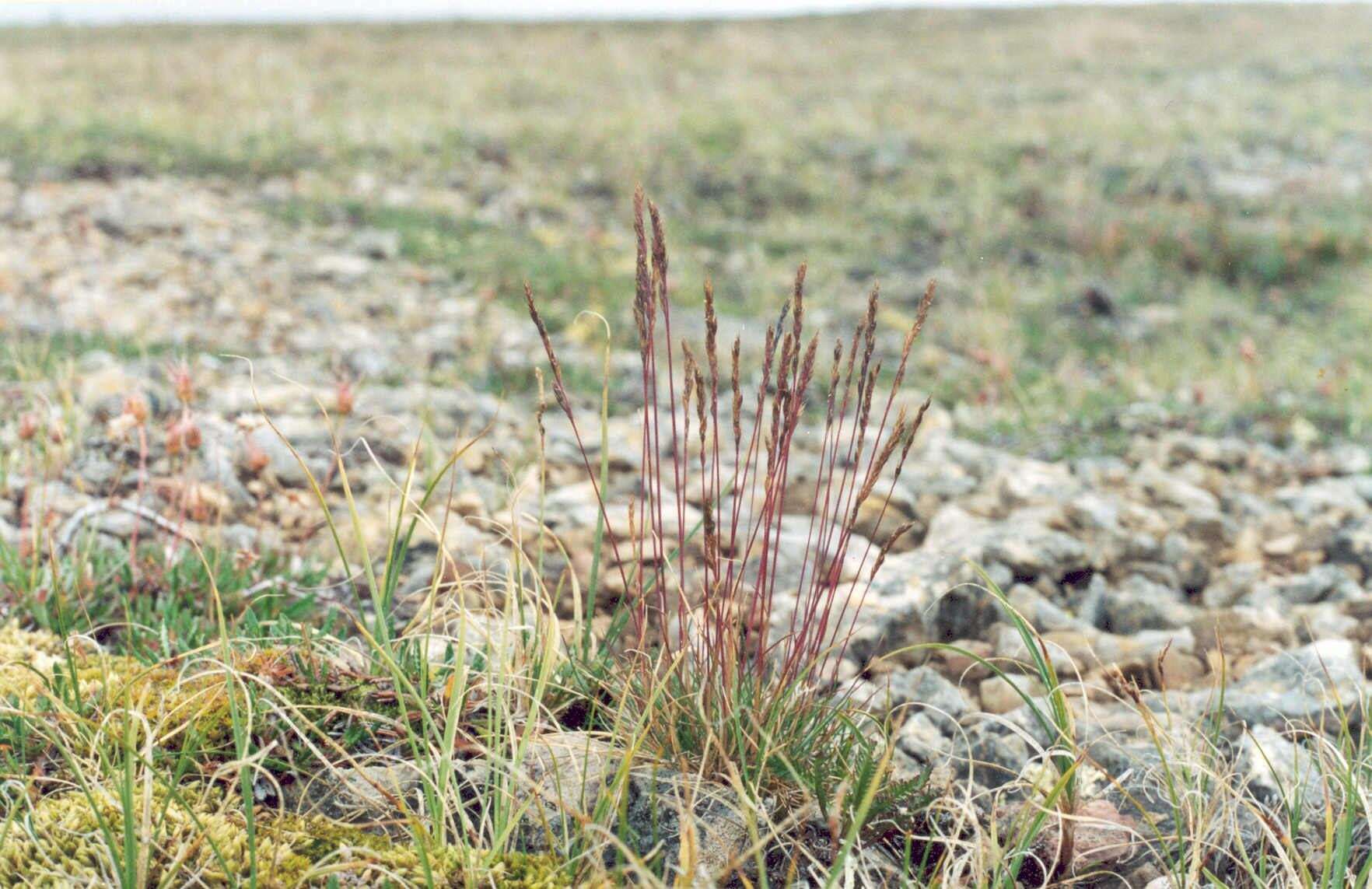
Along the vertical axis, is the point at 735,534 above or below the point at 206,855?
above

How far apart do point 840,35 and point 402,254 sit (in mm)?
15583

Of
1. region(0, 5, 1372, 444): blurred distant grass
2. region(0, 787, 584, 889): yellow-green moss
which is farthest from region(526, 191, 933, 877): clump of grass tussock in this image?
region(0, 5, 1372, 444): blurred distant grass

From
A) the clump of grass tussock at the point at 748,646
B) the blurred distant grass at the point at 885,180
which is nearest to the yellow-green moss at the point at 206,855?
the clump of grass tussock at the point at 748,646

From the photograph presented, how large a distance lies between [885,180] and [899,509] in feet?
21.9

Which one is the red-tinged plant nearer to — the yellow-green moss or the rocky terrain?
the rocky terrain

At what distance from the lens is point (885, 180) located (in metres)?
10.1

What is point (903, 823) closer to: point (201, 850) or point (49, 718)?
point (201, 850)

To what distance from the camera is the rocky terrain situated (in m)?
2.43

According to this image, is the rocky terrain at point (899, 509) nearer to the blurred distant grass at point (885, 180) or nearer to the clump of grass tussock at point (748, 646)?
the clump of grass tussock at point (748, 646)

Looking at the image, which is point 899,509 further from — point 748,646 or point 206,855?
point 206,855

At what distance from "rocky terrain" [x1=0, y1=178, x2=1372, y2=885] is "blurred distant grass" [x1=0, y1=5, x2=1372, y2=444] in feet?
2.89

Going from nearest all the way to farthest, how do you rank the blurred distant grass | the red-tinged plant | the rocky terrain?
the red-tinged plant
the rocky terrain
the blurred distant grass

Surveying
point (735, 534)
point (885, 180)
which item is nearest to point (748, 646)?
point (735, 534)

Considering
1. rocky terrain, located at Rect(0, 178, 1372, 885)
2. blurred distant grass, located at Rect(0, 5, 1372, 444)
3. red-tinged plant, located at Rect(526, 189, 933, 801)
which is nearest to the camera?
red-tinged plant, located at Rect(526, 189, 933, 801)
